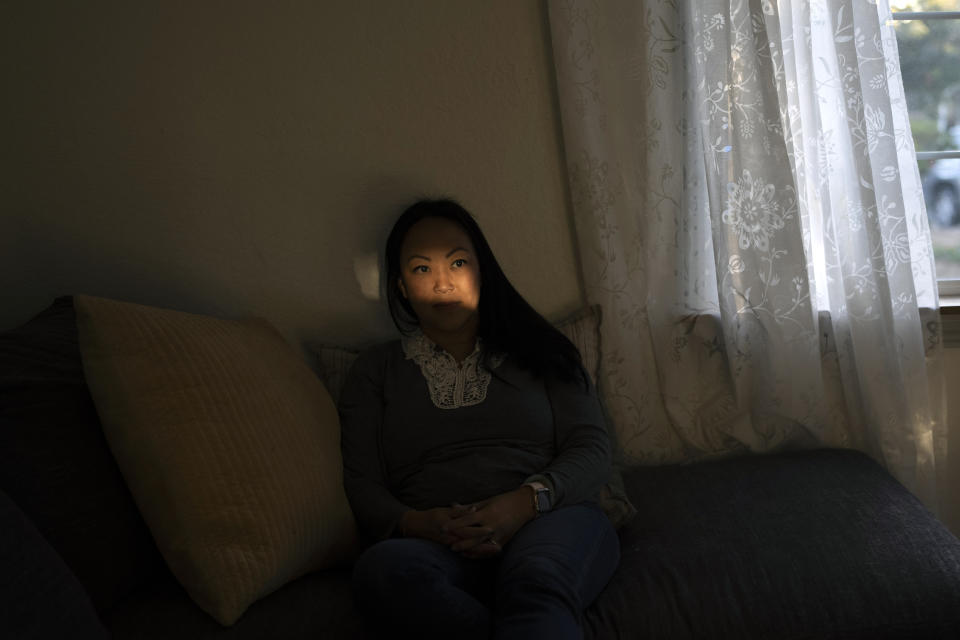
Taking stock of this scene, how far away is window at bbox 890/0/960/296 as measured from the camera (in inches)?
71.7

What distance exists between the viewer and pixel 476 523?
1291mm

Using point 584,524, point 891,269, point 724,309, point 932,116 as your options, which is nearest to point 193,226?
point 584,524

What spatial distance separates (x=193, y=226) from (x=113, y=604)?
88cm

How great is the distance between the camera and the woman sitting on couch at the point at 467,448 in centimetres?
116

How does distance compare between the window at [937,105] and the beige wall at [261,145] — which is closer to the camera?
the beige wall at [261,145]

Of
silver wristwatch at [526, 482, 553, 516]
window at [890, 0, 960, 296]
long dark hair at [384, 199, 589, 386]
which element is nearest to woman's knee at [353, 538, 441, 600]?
silver wristwatch at [526, 482, 553, 516]

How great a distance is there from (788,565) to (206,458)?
3.32ft

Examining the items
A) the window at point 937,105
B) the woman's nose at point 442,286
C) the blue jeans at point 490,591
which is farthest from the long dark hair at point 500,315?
the window at point 937,105

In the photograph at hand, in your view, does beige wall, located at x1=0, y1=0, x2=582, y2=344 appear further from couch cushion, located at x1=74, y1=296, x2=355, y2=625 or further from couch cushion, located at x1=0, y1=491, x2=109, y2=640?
couch cushion, located at x1=0, y1=491, x2=109, y2=640

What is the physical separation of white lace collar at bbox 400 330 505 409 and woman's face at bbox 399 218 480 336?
6 cm

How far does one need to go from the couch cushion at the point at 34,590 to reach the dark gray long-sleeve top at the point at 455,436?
0.52 m

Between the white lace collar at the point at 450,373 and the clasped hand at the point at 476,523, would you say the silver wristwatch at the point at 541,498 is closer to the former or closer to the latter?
the clasped hand at the point at 476,523

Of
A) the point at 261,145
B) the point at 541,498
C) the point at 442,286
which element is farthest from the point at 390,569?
the point at 261,145

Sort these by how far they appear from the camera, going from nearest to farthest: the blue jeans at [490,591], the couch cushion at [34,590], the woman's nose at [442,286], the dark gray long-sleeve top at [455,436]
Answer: the couch cushion at [34,590] → the blue jeans at [490,591] → the dark gray long-sleeve top at [455,436] → the woman's nose at [442,286]
